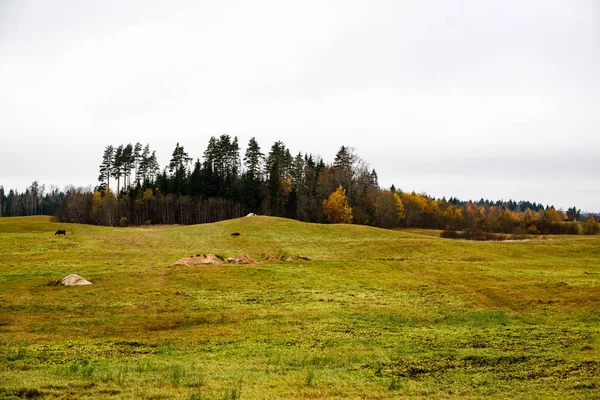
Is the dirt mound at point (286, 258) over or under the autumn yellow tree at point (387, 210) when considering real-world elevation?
under

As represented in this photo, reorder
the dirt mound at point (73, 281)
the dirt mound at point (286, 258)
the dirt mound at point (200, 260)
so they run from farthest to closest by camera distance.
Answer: the dirt mound at point (286, 258), the dirt mound at point (200, 260), the dirt mound at point (73, 281)

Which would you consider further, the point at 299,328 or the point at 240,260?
the point at 240,260

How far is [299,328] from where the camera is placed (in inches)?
936

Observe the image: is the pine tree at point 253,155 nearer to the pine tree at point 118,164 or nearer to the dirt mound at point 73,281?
the pine tree at point 118,164

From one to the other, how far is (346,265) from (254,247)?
68.4 ft

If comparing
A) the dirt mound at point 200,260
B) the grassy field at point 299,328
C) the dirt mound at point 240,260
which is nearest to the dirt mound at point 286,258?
the grassy field at point 299,328

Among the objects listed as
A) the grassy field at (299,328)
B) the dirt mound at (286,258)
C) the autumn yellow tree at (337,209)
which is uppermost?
the autumn yellow tree at (337,209)

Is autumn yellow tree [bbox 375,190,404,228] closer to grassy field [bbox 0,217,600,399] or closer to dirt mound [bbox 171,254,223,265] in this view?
grassy field [bbox 0,217,600,399]

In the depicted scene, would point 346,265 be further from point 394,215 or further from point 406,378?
point 394,215

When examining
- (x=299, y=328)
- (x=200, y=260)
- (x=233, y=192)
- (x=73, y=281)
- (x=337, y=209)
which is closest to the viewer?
(x=299, y=328)

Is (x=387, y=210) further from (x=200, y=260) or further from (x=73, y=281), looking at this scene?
(x=73, y=281)

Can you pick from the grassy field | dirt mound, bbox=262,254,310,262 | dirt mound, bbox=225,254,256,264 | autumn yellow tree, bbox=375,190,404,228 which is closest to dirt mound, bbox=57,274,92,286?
the grassy field

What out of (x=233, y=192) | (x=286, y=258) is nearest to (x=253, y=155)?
(x=233, y=192)

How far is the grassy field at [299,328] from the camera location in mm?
13648
